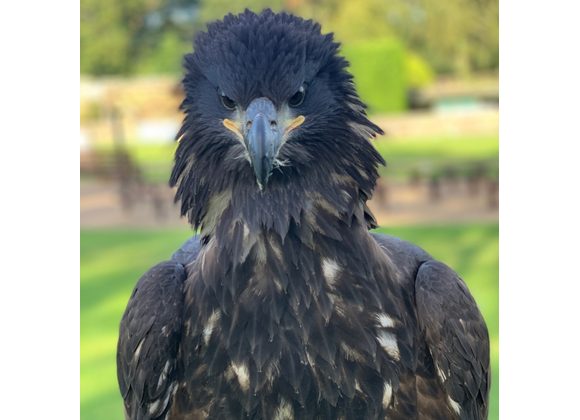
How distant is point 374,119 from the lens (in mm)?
5301

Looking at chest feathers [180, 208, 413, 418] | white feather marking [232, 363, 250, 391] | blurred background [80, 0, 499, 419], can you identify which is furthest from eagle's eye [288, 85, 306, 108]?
blurred background [80, 0, 499, 419]

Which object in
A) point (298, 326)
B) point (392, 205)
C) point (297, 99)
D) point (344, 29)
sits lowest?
point (298, 326)

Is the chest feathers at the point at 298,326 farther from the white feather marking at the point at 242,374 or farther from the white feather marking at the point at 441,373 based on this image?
the white feather marking at the point at 441,373

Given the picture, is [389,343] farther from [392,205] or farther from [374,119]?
[392,205]

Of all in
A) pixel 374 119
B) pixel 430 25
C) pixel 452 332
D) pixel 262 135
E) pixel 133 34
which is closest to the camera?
pixel 262 135

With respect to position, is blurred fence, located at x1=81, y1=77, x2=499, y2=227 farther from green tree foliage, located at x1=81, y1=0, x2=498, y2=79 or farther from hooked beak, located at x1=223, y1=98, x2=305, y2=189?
hooked beak, located at x1=223, y1=98, x2=305, y2=189

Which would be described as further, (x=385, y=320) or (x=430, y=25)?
(x=430, y=25)

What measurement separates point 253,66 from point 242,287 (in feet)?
2.19

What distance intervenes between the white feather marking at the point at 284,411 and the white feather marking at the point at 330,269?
0.39 metres

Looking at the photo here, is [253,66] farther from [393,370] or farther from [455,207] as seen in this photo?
[455,207]

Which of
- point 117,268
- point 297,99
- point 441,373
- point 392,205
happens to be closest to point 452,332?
point 441,373

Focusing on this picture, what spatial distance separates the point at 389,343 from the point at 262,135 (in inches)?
31.3

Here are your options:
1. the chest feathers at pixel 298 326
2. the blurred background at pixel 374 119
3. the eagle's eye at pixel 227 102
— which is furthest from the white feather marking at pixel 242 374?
the blurred background at pixel 374 119

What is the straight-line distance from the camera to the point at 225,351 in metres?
2.69
